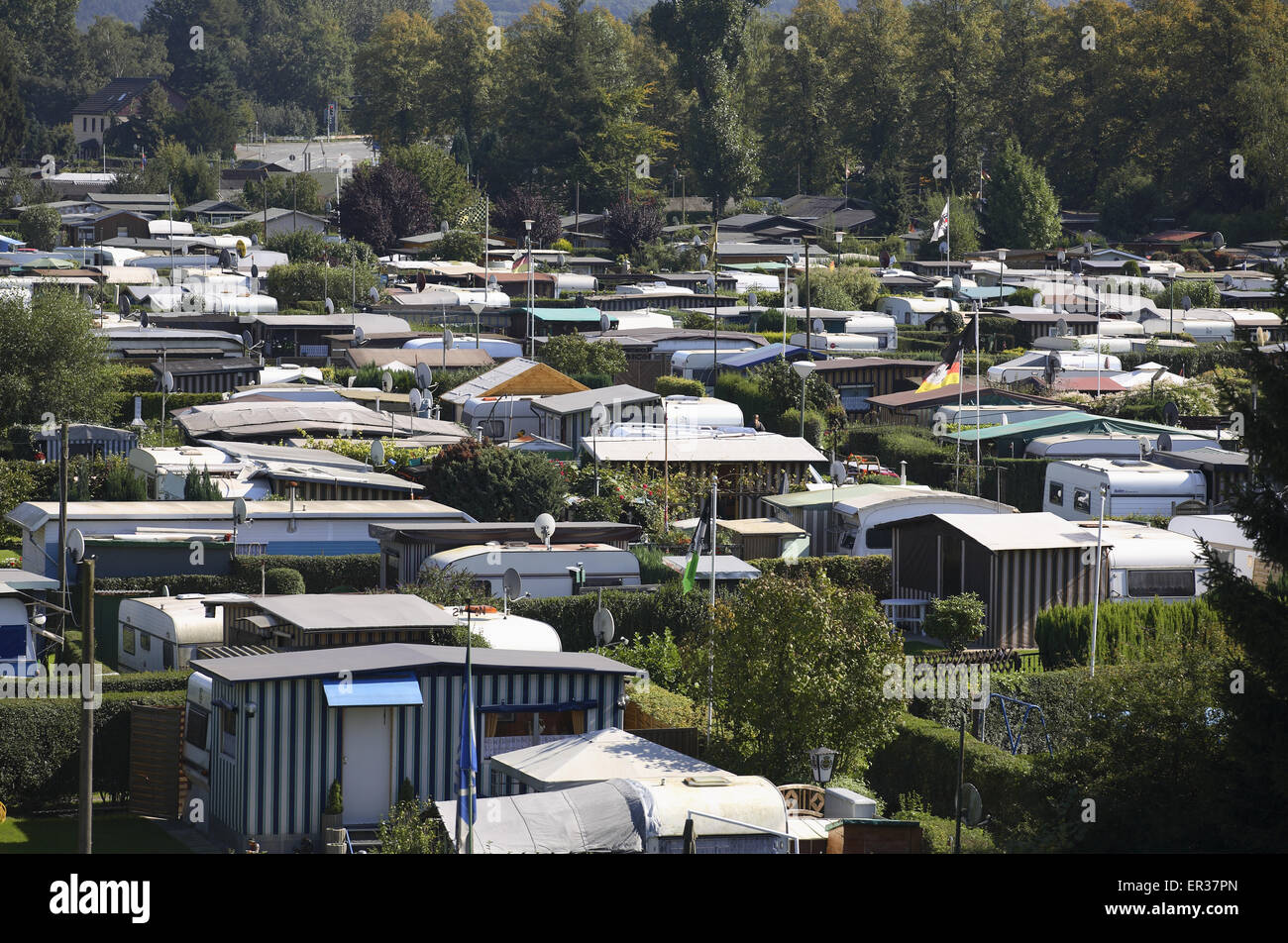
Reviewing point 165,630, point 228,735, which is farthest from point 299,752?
point 165,630

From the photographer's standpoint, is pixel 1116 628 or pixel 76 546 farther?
pixel 1116 628

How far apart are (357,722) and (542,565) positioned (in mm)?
6993

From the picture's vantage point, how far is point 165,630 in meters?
18.4

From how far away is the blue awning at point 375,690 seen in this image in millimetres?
14414

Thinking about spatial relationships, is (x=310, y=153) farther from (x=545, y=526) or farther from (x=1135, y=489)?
(x=545, y=526)

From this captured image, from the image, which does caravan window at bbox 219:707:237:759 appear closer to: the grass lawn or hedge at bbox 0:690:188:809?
the grass lawn

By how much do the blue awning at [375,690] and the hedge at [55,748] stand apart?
8.23 feet

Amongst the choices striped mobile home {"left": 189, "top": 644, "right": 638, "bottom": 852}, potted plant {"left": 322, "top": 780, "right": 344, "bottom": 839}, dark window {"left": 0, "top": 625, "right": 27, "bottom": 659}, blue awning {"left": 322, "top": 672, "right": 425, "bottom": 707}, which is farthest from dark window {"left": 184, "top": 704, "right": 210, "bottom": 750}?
dark window {"left": 0, "top": 625, "right": 27, "bottom": 659}

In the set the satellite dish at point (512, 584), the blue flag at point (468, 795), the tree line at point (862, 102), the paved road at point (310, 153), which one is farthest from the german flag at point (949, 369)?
the paved road at point (310, 153)

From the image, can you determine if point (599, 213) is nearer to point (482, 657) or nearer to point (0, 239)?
point (0, 239)

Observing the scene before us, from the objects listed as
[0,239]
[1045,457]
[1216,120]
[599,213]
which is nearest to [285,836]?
[1045,457]

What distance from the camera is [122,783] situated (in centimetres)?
1614

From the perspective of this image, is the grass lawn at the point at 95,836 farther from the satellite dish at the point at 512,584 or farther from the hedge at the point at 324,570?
the hedge at the point at 324,570
